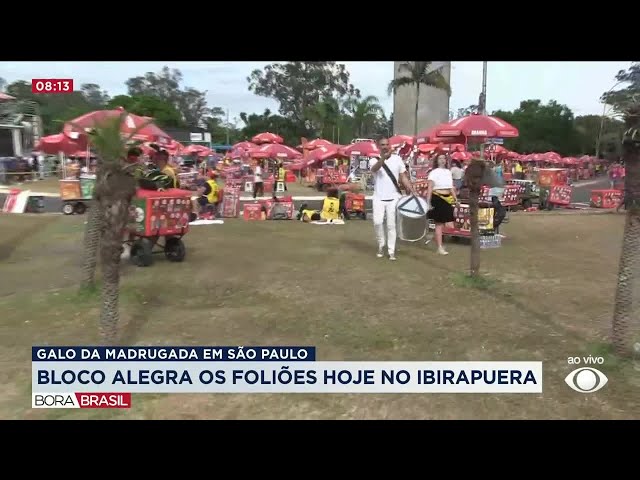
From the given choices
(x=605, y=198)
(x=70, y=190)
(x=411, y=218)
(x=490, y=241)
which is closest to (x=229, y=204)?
(x=70, y=190)

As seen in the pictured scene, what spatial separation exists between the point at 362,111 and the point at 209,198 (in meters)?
36.2

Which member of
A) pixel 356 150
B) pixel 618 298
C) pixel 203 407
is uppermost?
pixel 356 150

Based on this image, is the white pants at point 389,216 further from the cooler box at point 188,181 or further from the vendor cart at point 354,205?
the cooler box at point 188,181

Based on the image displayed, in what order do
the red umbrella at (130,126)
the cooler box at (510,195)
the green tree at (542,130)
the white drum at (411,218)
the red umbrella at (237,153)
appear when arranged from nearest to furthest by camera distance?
1. the red umbrella at (130,126)
2. the white drum at (411,218)
3. the cooler box at (510,195)
4. the red umbrella at (237,153)
5. the green tree at (542,130)

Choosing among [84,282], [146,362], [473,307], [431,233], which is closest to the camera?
[146,362]

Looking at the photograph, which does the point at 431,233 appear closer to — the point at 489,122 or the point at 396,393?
the point at 489,122

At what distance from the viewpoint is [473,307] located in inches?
204

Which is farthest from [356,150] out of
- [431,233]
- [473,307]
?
[473,307]

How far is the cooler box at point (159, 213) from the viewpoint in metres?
6.96

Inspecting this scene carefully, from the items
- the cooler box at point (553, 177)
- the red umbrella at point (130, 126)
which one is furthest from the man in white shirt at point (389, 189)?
the cooler box at point (553, 177)

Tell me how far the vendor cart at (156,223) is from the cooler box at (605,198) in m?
14.8

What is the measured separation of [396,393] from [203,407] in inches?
47.5

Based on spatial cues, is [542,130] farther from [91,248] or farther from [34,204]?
[91,248]
